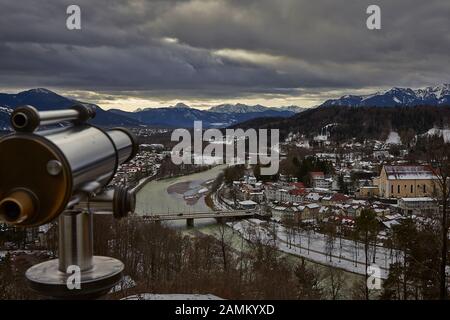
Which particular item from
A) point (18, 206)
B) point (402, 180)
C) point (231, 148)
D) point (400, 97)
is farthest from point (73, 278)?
point (400, 97)

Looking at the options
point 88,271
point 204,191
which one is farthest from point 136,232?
point 204,191

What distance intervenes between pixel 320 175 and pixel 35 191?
29302 millimetres

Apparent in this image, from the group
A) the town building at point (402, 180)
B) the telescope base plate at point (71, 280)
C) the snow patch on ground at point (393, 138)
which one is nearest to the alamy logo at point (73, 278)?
the telescope base plate at point (71, 280)

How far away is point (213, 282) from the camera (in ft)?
18.7

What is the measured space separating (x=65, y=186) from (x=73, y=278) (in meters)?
0.25

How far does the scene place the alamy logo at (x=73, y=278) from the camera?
959 millimetres

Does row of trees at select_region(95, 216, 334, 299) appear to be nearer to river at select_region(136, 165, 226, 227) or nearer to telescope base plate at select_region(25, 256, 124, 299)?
telescope base plate at select_region(25, 256, 124, 299)

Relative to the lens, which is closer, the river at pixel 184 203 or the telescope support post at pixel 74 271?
the telescope support post at pixel 74 271

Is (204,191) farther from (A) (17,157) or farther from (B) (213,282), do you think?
(A) (17,157)


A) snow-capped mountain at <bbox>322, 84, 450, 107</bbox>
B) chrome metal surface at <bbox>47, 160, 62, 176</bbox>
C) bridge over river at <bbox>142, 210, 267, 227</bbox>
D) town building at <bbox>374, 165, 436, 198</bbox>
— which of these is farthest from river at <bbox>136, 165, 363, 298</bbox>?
snow-capped mountain at <bbox>322, 84, 450, 107</bbox>

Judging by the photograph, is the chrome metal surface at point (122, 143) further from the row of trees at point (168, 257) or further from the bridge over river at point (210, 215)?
the bridge over river at point (210, 215)

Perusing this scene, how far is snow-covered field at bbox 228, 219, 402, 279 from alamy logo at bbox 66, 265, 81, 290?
429 inches

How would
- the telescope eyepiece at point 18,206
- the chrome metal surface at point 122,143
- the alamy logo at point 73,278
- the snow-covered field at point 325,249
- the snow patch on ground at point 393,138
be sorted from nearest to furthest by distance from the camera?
the telescope eyepiece at point 18,206 → the alamy logo at point 73,278 → the chrome metal surface at point 122,143 → the snow-covered field at point 325,249 → the snow patch on ground at point 393,138

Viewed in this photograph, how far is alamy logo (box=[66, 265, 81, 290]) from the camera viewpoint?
959 millimetres
